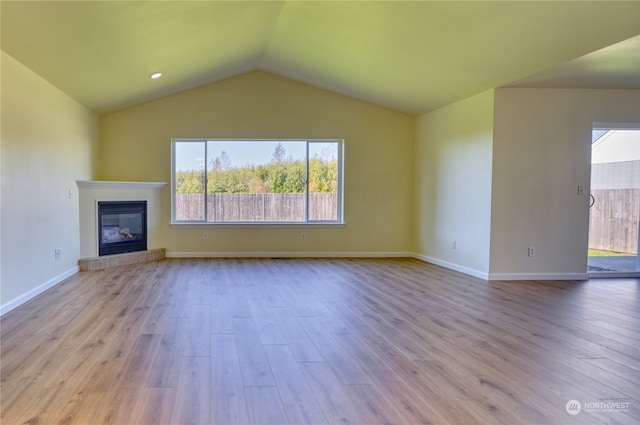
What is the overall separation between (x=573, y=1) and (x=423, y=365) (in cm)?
295

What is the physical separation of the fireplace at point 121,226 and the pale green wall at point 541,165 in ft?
17.9

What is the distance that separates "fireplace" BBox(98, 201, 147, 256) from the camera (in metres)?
5.70

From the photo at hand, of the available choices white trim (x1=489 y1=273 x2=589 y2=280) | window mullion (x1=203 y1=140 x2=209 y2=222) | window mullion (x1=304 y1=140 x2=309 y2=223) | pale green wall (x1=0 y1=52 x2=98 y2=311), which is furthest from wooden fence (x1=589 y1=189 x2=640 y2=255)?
pale green wall (x1=0 y1=52 x2=98 y2=311)

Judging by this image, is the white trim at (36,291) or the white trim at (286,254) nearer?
the white trim at (36,291)

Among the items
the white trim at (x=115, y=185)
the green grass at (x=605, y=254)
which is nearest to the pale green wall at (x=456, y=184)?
the green grass at (x=605, y=254)

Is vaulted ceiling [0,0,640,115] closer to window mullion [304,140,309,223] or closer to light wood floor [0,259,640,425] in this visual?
window mullion [304,140,309,223]

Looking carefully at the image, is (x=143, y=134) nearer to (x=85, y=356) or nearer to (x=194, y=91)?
(x=194, y=91)

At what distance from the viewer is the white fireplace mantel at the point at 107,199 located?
5379 mm

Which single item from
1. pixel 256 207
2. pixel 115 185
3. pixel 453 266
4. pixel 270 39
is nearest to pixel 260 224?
pixel 256 207

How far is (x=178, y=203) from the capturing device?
6594mm

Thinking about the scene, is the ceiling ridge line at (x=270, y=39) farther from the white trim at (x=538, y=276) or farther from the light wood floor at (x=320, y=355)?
the white trim at (x=538, y=276)

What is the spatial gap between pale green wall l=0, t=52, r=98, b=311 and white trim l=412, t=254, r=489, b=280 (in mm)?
5273

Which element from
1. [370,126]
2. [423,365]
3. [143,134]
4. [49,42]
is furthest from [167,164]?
[423,365]

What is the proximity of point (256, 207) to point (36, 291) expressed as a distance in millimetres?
3475
